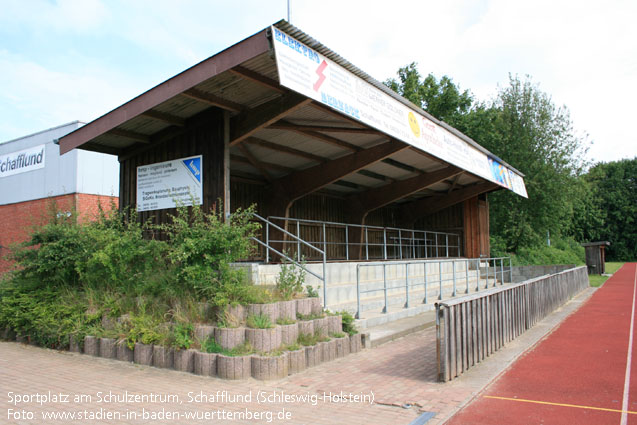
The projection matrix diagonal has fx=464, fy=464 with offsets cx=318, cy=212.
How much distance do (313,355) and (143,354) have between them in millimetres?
2455

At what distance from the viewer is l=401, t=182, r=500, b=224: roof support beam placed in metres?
19.1

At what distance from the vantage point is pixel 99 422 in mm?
4312

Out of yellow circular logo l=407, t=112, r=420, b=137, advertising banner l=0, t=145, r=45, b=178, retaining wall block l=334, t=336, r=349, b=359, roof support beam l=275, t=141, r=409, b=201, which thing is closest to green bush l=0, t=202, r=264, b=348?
retaining wall block l=334, t=336, r=349, b=359

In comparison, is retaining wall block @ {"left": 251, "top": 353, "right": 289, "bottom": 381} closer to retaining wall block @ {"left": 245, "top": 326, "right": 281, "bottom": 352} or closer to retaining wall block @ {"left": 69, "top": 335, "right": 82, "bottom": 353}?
retaining wall block @ {"left": 245, "top": 326, "right": 281, "bottom": 352}

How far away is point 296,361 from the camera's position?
6.23 m

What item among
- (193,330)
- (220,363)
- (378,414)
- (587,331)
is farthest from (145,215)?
(587,331)

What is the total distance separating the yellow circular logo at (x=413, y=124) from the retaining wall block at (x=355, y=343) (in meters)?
5.35

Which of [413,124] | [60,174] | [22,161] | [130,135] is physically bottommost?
[130,135]

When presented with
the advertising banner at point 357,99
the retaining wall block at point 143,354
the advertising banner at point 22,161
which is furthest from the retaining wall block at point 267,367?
the advertising banner at point 22,161

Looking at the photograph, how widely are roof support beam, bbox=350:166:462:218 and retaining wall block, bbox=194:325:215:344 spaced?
11.1 metres

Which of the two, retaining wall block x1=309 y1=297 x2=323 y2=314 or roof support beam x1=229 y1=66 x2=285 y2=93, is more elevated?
roof support beam x1=229 y1=66 x2=285 y2=93

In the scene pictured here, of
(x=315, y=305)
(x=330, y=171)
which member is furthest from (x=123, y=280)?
(x=330, y=171)

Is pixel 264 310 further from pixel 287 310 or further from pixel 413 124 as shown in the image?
pixel 413 124

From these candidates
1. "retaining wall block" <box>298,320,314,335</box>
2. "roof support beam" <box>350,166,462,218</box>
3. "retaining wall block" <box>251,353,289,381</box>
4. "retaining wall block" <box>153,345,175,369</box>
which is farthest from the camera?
"roof support beam" <box>350,166,462,218</box>
